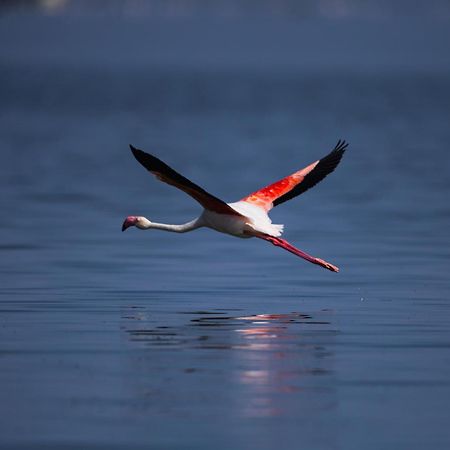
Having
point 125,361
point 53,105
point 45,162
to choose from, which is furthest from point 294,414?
point 53,105

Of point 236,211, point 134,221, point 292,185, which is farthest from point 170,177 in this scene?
point 292,185

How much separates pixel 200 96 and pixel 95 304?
314 feet

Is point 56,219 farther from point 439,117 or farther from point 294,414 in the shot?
point 439,117

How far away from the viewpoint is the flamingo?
58.2 feet

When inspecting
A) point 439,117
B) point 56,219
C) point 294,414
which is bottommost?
point 294,414

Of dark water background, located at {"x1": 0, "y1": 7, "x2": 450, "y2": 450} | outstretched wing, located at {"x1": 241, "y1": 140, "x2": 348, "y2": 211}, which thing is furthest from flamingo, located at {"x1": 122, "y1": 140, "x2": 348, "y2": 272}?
dark water background, located at {"x1": 0, "y1": 7, "x2": 450, "y2": 450}

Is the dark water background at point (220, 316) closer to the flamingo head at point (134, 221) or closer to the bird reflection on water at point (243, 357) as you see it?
the bird reflection on water at point (243, 357)

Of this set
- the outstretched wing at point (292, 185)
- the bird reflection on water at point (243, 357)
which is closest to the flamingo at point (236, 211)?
the outstretched wing at point (292, 185)

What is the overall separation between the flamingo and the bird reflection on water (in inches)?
47.5

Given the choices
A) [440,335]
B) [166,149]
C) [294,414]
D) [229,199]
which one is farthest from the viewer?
[166,149]

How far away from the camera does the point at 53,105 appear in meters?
92.5

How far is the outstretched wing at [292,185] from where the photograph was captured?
65.7ft

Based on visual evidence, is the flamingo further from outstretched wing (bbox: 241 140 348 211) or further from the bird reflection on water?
the bird reflection on water

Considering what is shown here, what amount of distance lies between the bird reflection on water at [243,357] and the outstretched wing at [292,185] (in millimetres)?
2591
